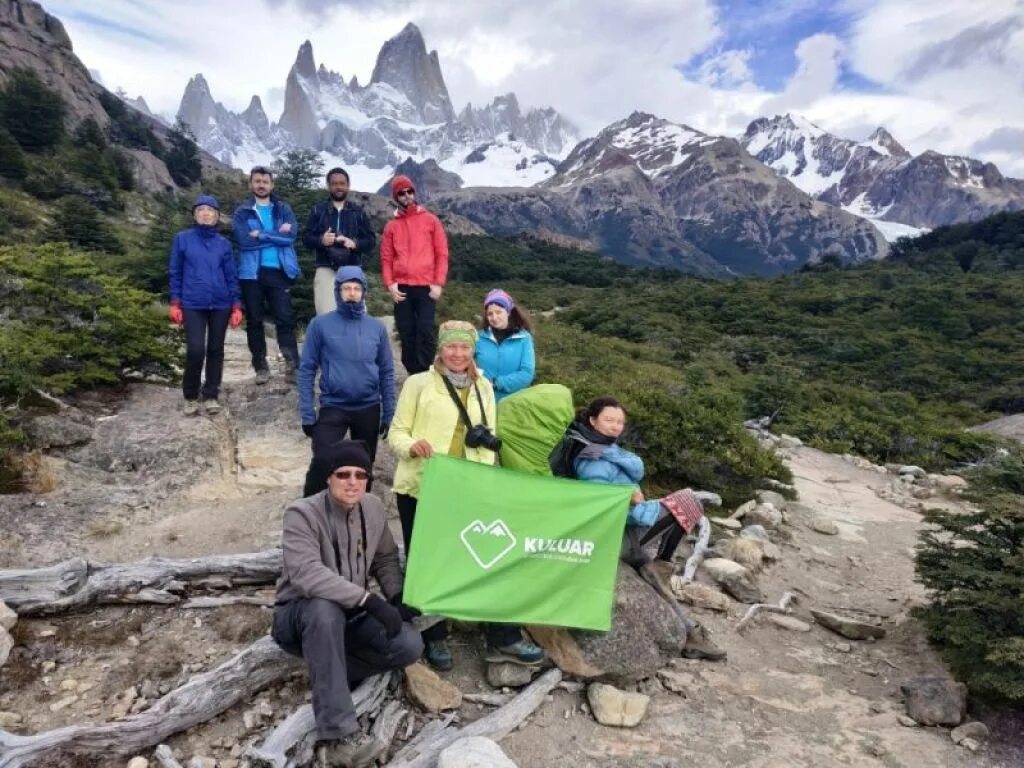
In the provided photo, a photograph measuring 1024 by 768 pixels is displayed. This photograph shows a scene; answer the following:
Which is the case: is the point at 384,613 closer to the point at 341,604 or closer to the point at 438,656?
the point at 341,604

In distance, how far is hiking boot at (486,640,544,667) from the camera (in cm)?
427

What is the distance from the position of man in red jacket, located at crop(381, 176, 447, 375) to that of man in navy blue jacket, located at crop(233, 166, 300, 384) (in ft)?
4.95

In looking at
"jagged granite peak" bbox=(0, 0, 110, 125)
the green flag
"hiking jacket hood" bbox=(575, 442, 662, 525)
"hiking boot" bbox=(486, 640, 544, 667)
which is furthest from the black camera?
"jagged granite peak" bbox=(0, 0, 110, 125)

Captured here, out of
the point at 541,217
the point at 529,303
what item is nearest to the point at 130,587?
the point at 529,303

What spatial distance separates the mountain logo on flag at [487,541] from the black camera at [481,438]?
0.53m

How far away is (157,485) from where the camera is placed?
21.1ft

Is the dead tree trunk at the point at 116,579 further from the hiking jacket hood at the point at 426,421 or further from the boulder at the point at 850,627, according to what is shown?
the boulder at the point at 850,627

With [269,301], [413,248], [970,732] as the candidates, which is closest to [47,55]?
[269,301]

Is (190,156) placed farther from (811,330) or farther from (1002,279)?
(1002,279)

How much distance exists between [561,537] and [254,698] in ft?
6.96

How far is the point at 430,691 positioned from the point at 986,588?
440 cm

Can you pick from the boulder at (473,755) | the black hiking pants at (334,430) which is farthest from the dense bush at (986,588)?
the black hiking pants at (334,430)

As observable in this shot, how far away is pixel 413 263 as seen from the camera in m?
6.77

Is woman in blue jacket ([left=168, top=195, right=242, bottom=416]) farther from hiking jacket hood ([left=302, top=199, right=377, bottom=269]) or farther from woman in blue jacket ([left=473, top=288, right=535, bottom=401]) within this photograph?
woman in blue jacket ([left=473, top=288, right=535, bottom=401])
